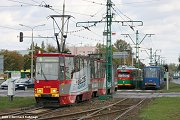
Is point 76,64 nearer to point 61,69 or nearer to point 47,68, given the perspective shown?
point 61,69

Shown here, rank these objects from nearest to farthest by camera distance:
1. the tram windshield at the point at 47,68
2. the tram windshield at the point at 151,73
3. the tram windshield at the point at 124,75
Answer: the tram windshield at the point at 47,68 < the tram windshield at the point at 151,73 < the tram windshield at the point at 124,75

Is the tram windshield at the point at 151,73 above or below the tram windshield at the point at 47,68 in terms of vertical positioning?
below

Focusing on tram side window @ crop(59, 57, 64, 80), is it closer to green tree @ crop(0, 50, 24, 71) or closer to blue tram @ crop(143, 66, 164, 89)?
blue tram @ crop(143, 66, 164, 89)

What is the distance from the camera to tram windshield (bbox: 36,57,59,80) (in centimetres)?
2547

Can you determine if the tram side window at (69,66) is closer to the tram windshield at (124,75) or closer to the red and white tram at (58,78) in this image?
the red and white tram at (58,78)

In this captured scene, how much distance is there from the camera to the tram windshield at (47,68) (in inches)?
1003

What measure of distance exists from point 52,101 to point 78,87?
322 cm

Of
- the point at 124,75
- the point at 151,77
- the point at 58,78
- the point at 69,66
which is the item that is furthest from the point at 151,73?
the point at 58,78

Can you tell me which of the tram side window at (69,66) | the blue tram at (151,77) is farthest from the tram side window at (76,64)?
the blue tram at (151,77)

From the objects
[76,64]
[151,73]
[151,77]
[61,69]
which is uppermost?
[76,64]

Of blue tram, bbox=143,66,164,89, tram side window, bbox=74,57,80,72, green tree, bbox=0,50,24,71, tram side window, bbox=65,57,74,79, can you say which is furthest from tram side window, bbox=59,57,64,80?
green tree, bbox=0,50,24,71

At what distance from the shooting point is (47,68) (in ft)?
84.4

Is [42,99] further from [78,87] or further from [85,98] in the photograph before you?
[85,98]

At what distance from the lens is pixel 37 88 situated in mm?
25391
